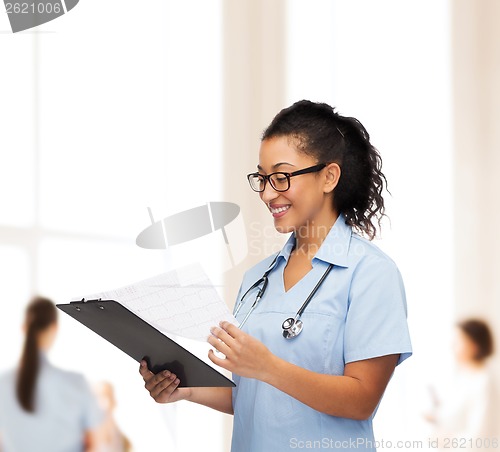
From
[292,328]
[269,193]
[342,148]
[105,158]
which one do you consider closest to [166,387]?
[292,328]

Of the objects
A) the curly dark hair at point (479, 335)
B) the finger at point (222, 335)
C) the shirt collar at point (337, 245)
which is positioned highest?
the shirt collar at point (337, 245)

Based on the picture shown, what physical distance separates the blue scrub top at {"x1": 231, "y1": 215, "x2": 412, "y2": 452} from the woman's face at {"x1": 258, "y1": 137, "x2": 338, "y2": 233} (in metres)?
0.09

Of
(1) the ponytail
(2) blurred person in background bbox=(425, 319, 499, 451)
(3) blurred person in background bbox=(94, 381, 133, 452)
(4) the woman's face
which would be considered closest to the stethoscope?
(4) the woman's face

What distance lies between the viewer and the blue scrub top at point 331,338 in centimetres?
140

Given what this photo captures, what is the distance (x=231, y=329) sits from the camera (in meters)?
1.28

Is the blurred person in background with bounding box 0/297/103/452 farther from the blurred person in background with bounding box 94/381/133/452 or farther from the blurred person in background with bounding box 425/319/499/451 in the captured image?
the blurred person in background with bounding box 425/319/499/451

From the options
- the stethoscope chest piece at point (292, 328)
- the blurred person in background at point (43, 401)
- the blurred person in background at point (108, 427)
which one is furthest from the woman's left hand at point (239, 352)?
the blurred person in background at point (108, 427)

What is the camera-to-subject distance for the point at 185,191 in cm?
298

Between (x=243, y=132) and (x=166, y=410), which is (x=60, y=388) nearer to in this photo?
(x=166, y=410)

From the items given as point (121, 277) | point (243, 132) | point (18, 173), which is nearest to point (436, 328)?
point (243, 132)

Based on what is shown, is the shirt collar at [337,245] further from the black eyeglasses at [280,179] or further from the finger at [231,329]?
the finger at [231,329]

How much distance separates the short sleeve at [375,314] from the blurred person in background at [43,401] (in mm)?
1422

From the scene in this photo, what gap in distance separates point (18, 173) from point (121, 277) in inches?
20.1

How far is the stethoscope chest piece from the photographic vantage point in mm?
1421
